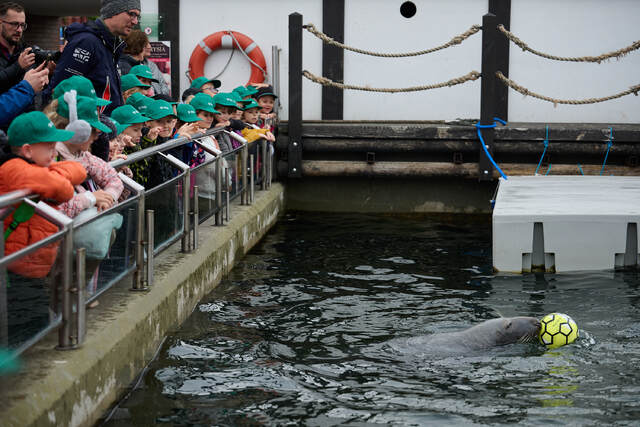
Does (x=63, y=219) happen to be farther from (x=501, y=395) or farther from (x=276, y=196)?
(x=276, y=196)

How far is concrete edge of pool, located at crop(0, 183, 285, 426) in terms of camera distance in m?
3.98

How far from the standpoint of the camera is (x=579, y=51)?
14.0 meters

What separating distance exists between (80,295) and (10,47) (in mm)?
2640

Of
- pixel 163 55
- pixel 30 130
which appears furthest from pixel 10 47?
pixel 163 55

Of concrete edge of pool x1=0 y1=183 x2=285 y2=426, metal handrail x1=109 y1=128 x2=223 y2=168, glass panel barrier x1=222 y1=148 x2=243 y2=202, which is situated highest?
metal handrail x1=109 y1=128 x2=223 y2=168

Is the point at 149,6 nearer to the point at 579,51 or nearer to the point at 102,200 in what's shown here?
the point at 579,51

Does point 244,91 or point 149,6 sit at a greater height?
point 149,6

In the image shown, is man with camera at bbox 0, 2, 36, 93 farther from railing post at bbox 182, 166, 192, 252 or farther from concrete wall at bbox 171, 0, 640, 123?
concrete wall at bbox 171, 0, 640, 123

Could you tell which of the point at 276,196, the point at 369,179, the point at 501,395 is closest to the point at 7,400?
the point at 501,395

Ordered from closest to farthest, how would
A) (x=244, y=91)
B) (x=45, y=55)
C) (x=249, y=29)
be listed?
(x=45, y=55), (x=244, y=91), (x=249, y=29)

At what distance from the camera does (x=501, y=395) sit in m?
A: 5.19

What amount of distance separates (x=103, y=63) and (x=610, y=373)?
3.92 metres

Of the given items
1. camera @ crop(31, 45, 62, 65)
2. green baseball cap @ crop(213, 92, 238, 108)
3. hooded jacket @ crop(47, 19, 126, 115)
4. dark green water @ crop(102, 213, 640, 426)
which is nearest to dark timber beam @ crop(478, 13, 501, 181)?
dark green water @ crop(102, 213, 640, 426)

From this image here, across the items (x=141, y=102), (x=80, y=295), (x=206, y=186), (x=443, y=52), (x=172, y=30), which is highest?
(x=172, y=30)
